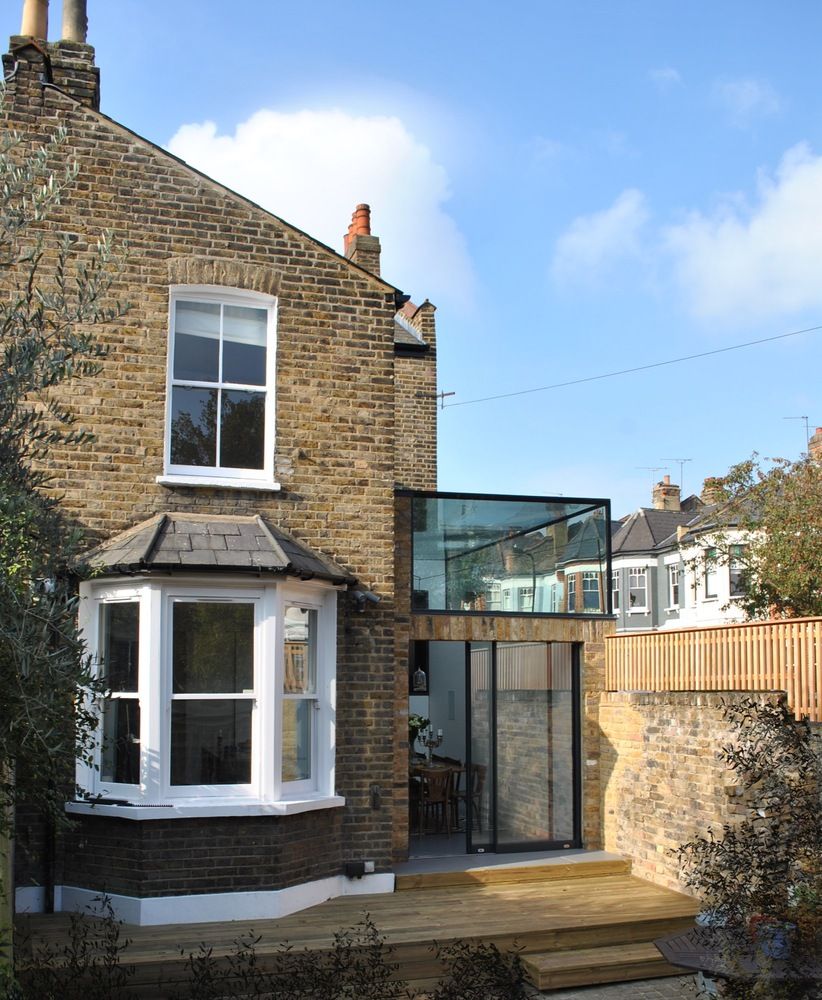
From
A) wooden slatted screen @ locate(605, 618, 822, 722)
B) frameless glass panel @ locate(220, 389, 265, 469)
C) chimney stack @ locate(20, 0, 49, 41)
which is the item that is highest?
chimney stack @ locate(20, 0, 49, 41)

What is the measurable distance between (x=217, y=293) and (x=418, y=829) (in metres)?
6.81

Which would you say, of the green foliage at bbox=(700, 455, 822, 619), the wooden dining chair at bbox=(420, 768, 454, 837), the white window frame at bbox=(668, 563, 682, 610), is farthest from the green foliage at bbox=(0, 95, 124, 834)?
the white window frame at bbox=(668, 563, 682, 610)

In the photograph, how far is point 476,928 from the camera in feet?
29.7

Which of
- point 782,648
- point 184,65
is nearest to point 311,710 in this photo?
point 782,648

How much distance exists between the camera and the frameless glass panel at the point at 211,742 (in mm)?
9477

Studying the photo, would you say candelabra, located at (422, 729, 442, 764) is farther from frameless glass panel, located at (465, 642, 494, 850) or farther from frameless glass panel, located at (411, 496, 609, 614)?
frameless glass panel, located at (411, 496, 609, 614)

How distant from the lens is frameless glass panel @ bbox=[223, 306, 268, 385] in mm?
10469

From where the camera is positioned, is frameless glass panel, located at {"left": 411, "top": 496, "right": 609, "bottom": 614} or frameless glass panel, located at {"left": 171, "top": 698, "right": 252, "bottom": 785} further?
frameless glass panel, located at {"left": 411, "top": 496, "right": 609, "bottom": 614}

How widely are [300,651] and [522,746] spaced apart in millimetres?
3280

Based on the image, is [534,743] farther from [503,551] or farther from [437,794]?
[503,551]

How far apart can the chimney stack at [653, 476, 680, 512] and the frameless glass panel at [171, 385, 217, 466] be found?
1471 inches

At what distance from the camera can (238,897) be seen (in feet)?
30.6

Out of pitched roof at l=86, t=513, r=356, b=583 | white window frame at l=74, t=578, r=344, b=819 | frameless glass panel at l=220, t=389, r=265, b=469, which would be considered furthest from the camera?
frameless glass panel at l=220, t=389, r=265, b=469

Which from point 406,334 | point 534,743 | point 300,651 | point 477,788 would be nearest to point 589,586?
point 534,743
